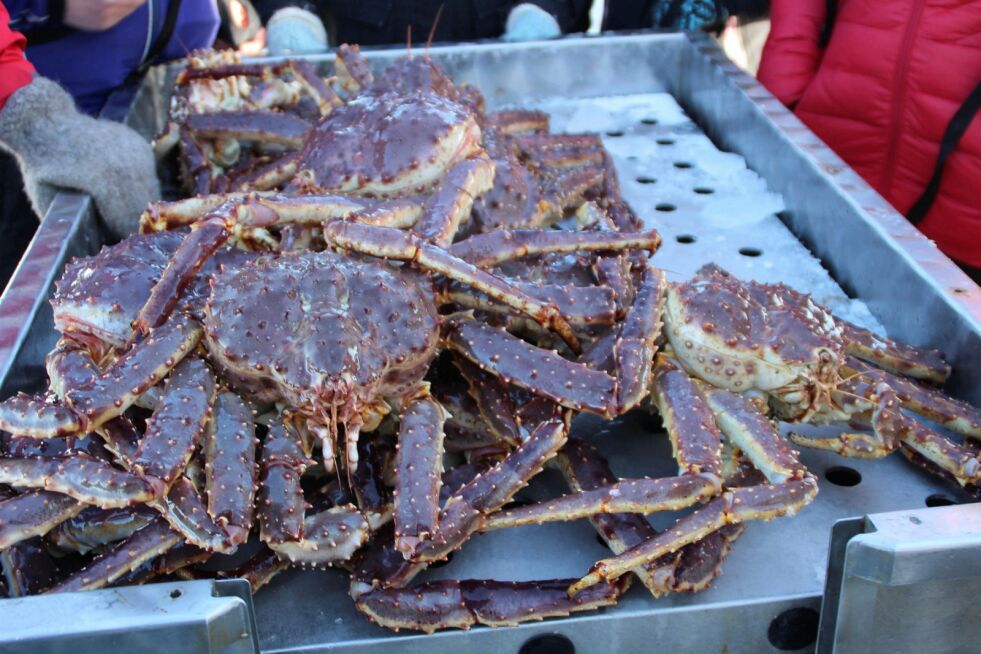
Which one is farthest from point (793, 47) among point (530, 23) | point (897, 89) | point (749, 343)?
point (749, 343)

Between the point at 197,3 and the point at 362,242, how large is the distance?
2124mm

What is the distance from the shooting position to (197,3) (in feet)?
10.8

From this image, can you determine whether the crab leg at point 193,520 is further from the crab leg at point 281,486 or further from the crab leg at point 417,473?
the crab leg at point 417,473

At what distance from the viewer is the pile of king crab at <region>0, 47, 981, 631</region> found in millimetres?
1391

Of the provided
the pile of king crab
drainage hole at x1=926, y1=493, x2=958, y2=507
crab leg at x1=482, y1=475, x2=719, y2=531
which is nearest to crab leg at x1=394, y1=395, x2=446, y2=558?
the pile of king crab

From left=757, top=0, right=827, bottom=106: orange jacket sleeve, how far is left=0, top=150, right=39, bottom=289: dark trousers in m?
2.75

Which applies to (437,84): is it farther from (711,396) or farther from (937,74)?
(937,74)

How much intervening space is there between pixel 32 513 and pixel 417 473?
1.98ft

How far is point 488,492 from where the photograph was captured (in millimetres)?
1460

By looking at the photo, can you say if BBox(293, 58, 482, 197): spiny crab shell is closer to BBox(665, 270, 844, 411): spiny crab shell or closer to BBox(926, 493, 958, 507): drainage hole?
BBox(665, 270, 844, 411): spiny crab shell

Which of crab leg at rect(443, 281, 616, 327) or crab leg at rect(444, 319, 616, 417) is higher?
crab leg at rect(443, 281, 616, 327)

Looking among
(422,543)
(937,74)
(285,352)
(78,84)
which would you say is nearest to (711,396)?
(422,543)

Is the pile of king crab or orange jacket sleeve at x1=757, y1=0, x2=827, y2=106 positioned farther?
orange jacket sleeve at x1=757, y1=0, x2=827, y2=106

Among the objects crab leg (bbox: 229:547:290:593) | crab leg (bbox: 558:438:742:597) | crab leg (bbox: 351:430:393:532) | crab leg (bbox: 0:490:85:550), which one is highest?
crab leg (bbox: 0:490:85:550)
